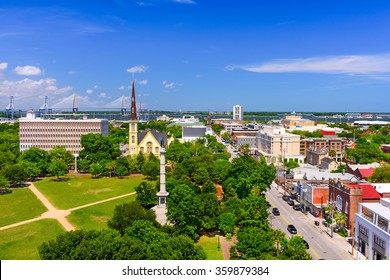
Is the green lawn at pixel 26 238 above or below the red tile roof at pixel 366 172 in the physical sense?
below

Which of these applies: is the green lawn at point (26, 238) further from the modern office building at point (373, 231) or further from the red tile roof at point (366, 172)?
the red tile roof at point (366, 172)

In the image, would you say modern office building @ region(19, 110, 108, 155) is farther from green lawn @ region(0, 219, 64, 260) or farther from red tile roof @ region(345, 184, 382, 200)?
red tile roof @ region(345, 184, 382, 200)

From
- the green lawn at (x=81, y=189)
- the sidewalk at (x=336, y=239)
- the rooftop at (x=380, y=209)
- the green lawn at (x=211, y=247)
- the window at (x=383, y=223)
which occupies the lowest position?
the sidewalk at (x=336, y=239)

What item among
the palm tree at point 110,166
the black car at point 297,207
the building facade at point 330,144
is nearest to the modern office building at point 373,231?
the black car at point 297,207

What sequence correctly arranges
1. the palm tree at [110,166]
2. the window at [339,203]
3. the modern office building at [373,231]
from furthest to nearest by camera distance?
the palm tree at [110,166] → the window at [339,203] → the modern office building at [373,231]

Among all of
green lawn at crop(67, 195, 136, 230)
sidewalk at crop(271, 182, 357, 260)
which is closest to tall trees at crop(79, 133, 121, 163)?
green lawn at crop(67, 195, 136, 230)

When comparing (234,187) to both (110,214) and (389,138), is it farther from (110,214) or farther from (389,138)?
(389,138)

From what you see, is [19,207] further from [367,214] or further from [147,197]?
[367,214]
